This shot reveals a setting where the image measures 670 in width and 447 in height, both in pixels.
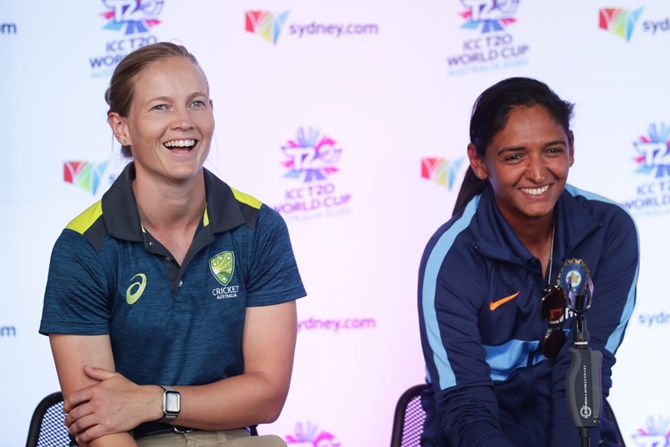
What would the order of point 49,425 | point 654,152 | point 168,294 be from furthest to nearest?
point 654,152
point 49,425
point 168,294

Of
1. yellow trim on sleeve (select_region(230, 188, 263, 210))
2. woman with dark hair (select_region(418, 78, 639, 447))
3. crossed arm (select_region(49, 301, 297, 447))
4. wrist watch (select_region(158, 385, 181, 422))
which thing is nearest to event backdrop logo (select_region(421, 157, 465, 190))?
woman with dark hair (select_region(418, 78, 639, 447))

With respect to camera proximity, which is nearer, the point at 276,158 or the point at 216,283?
the point at 216,283

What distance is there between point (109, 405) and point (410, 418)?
76 centimetres

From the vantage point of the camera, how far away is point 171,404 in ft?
6.39

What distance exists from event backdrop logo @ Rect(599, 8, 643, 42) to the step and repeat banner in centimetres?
30

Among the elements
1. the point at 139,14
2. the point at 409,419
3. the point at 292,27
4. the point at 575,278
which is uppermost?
the point at 139,14

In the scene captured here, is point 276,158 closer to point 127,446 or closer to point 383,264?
point 383,264

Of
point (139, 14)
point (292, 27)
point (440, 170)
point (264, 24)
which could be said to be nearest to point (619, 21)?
point (440, 170)

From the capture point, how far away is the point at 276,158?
141 inches

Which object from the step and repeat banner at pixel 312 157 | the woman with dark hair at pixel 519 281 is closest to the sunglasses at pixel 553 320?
the woman with dark hair at pixel 519 281

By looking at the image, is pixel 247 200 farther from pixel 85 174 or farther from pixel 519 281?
pixel 85 174

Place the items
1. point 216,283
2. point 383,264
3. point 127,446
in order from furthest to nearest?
point 383,264, point 216,283, point 127,446

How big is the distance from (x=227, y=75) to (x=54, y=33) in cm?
65

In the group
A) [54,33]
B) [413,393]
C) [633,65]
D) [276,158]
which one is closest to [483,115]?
[413,393]
